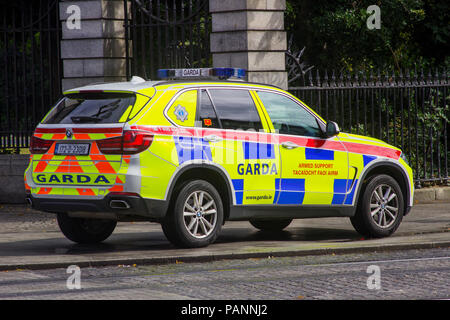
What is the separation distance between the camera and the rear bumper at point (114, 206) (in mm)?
9891

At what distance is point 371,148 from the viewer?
38.2ft

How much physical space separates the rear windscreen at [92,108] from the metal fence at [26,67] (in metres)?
6.46

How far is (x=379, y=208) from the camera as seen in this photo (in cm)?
1173

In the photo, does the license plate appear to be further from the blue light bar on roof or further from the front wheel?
the front wheel

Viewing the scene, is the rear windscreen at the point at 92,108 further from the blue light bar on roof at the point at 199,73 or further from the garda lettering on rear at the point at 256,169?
the garda lettering on rear at the point at 256,169

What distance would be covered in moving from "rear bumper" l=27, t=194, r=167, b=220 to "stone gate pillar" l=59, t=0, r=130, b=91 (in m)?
6.79

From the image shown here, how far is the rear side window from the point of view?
10.8 metres

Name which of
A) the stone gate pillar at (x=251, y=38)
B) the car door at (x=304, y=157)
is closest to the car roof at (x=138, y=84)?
the car door at (x=304, y=157)

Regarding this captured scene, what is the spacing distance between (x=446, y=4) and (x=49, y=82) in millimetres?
10987

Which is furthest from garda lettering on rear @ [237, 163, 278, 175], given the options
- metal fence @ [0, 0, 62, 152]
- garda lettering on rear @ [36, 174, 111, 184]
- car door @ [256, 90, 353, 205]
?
metal fence @ [0, 0, 62, 152]

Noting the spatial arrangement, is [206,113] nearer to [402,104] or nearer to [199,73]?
[199,73]

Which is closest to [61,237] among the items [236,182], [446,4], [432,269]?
[236,182]

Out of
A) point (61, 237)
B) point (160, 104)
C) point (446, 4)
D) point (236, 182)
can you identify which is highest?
point (446, 4)
